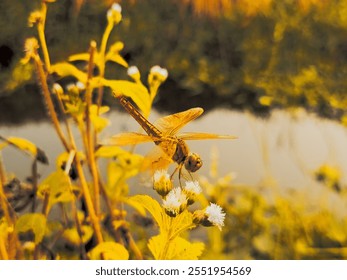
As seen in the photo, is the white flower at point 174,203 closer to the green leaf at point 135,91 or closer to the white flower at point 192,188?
the white flower at point 192,188

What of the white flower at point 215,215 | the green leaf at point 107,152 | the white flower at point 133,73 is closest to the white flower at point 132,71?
the white flower at point 133,73

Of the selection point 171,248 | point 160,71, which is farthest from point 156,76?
point 171,248

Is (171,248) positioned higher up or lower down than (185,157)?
lower down

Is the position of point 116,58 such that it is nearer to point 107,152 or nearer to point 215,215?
point 107,152

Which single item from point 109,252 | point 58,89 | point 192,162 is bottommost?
point 109,252
